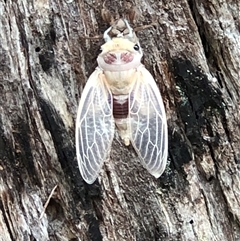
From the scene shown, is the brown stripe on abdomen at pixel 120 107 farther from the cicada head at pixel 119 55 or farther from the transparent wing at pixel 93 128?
the cicada head at pixel 119 55

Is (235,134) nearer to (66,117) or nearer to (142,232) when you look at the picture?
(142,232)

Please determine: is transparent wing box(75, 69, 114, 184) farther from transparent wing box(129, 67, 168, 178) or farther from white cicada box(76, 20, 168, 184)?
transparent wing box(129, 67, 168, 178)

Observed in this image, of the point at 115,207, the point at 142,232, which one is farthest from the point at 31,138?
the point at 142,232

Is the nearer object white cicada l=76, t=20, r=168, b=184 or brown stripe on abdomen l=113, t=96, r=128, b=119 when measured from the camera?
white cicada l=76, t=20, r=168, b=184

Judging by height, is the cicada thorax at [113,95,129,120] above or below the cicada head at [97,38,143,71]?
below

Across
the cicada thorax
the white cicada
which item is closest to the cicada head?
the white cicada

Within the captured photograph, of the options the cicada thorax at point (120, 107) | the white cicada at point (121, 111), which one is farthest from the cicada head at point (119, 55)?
the cicada thorax at point (120, 107)
